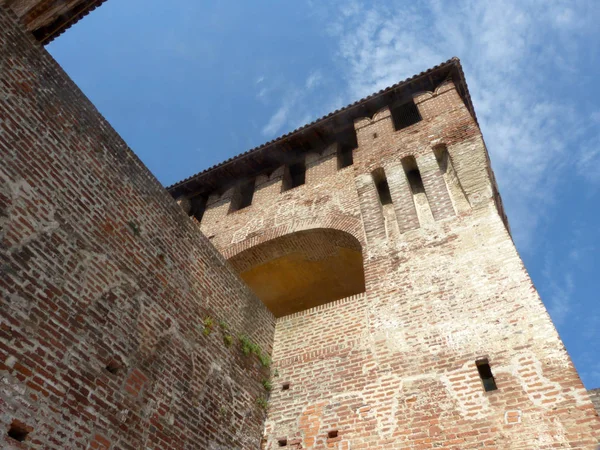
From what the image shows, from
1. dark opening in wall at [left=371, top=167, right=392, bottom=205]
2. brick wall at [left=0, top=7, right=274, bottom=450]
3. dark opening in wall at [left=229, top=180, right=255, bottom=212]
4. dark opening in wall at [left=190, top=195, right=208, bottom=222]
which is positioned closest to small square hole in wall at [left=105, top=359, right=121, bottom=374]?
brick wall at [left=0, top=7, right=274, bottom=450]

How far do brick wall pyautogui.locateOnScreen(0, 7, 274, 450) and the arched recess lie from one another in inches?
135

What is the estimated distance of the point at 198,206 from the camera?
14.4 m

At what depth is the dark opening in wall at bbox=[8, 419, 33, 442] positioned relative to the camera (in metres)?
3.78

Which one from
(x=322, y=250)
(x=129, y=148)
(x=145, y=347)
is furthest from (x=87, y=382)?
(x=322, y=250)

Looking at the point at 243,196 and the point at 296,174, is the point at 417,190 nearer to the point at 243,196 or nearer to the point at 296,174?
the point at 296,174

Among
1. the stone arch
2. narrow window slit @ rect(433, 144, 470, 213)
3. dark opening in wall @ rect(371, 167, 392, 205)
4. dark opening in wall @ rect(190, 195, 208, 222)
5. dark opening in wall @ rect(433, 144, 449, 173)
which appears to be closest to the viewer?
narrow window slit @ rect(433, 144, 470, 213)

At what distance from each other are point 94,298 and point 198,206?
31.0 ft

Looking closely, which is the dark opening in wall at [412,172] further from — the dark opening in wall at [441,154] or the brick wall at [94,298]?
the brick wall at [94,298]

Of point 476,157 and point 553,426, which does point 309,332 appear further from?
point 476,157

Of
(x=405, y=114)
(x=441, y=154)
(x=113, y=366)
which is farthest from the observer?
(x=405, y=114)

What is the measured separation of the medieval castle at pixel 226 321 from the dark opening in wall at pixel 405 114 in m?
2.89

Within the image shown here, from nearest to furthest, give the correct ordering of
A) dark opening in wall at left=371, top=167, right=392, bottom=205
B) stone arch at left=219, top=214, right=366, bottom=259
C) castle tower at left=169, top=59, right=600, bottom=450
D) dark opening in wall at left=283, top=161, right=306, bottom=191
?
1. castle tower at left=169, top=59, right=600, bottom=450
2. stone arch at left=219, top=214, right=366, bottom=259
3. dark opening in wall at left=371, top=167, right=392, bottom=205
4. dark opening in wall at left=283, top=161, right=306, bottom=191

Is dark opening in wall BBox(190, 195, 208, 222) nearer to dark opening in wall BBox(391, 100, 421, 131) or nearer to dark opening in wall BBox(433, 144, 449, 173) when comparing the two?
dark opening in wall BBox(391, 100, 421, 131)

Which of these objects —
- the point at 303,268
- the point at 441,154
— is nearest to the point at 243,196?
the point at 303,268
